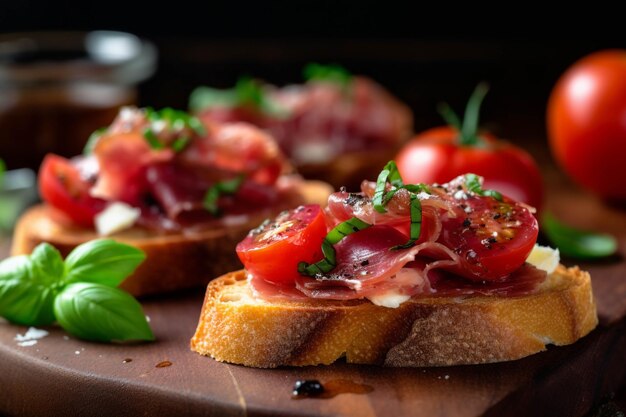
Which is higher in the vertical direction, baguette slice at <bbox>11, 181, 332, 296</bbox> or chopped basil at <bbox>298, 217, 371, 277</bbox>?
chopped basil at <bbox>298, 217, 371, 277</bbox>

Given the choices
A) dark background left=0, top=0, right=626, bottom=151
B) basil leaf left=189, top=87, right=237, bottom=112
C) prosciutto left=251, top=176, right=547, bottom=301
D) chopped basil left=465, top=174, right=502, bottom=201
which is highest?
chopped basil left=465, top=174, right=502, bottom=201

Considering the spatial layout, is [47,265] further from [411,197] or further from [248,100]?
[248,100]

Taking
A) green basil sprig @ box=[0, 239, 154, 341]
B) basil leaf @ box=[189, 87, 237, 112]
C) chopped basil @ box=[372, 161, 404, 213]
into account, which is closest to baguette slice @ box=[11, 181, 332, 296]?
green basil sprig @ box=[0, 239, 154, 341]

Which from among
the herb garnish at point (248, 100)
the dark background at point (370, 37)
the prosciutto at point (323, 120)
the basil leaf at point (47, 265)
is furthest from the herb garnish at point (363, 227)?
the dark background at point (370, 37)

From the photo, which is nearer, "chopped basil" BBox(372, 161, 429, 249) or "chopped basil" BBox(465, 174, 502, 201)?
"chopped basil" BBox(372, 161, 429, 249)

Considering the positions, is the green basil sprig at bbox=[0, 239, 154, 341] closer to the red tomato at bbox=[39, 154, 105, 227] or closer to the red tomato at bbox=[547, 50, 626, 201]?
the red tomato at bbox=[39, 154, 105, 227]

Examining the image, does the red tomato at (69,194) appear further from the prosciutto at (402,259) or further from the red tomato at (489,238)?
the red tomato at (489,238)
